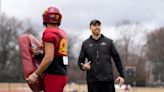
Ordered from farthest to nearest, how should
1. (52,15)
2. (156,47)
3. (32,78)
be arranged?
(156,47), (52,15), (32,78)

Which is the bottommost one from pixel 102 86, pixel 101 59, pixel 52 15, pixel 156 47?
pixel 156 47

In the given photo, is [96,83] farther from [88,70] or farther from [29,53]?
[29,53]

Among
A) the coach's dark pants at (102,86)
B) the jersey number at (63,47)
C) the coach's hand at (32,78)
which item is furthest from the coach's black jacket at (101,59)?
the coach's hand at (32,78)

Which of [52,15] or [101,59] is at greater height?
[52,15]

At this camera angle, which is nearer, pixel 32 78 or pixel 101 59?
pixel 32 78

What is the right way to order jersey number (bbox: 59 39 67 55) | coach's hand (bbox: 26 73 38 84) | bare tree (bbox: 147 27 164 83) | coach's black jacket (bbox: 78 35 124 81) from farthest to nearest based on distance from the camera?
bare tree (bbox: 147 27 164 83) → coach's black jacket (bbox: 78 35 124 81) → jersey number (bbox: 59 39 67 55) → coach's hand (bbox: 26 73 38 84)

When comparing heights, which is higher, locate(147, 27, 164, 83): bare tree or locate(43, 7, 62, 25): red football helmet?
locate(43, 7, 62, 25): red football helmet

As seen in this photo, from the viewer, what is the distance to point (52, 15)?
22.0 ft

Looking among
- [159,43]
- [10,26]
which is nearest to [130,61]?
[159,43]

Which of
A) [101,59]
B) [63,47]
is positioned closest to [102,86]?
[101,59]

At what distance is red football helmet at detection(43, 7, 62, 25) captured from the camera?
6699mm

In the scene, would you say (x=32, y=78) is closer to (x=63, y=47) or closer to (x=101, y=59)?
(x=63, y=47)

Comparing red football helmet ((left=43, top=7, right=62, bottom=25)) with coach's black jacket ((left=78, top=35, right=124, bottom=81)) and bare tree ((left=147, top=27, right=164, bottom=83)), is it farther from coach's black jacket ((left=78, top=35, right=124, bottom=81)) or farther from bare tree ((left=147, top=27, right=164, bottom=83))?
bare tree ((left=147, top=27, right=164, bottom=83))

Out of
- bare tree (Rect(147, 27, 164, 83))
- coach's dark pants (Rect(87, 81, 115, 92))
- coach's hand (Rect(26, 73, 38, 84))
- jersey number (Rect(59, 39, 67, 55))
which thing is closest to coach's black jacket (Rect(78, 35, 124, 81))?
coach's dark pants (Rect(87, 81, 115, 92))
